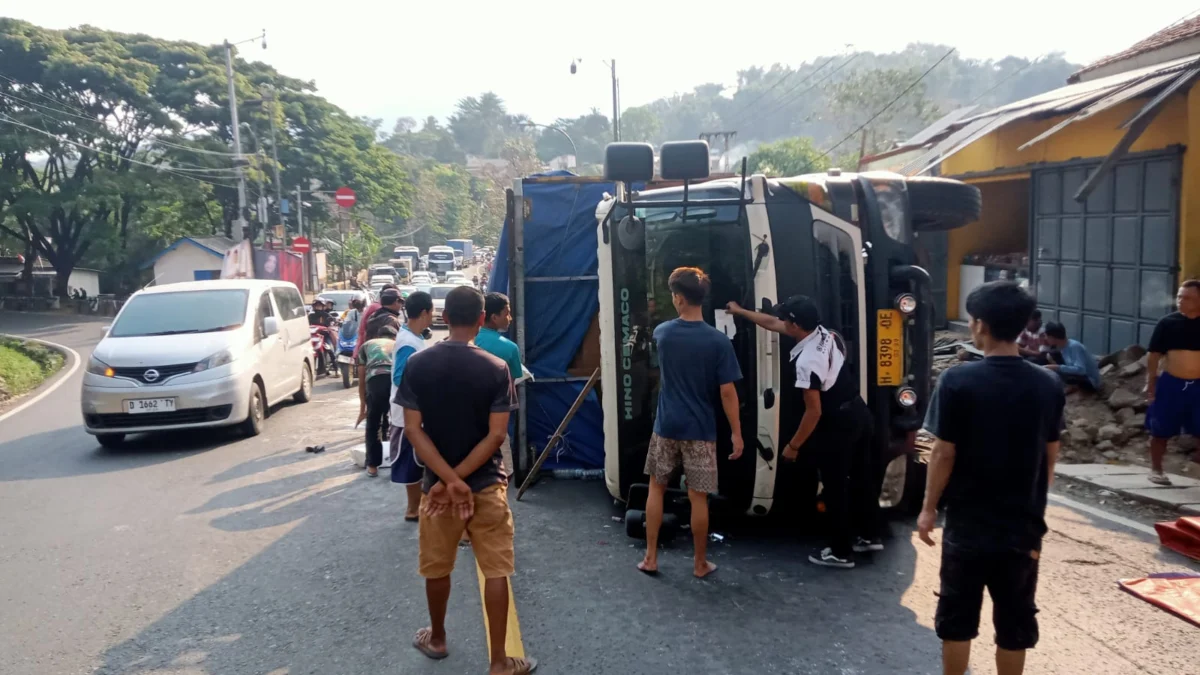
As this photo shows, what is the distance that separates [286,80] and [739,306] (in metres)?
41.2

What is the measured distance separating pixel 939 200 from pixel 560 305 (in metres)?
3.01

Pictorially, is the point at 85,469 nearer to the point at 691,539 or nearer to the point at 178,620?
the point at 178,620

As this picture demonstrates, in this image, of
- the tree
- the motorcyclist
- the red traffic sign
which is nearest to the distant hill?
the tree

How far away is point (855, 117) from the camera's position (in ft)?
222

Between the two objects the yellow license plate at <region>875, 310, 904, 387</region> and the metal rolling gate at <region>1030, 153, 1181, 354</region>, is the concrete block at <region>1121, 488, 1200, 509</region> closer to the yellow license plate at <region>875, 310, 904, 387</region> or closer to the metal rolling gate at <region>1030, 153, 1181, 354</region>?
the yellow license plate at <region>875, 310, 904, 387</region>

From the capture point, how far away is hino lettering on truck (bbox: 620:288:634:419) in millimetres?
5613

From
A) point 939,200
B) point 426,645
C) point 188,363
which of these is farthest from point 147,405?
point 939,200

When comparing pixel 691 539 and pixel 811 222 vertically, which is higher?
pixel 811 222

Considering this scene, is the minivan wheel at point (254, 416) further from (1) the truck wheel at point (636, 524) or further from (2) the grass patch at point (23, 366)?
(2) the grass patch at point (23, 366)

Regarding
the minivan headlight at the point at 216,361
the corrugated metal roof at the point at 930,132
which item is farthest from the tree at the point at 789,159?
the minivan headlight at the point at 216,361

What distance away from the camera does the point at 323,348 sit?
49.5ft

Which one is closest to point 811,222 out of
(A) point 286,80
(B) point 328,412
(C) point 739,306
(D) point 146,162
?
(C) point 739,306

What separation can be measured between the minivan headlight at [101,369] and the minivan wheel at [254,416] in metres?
1.36

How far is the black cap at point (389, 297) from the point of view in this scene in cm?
785
